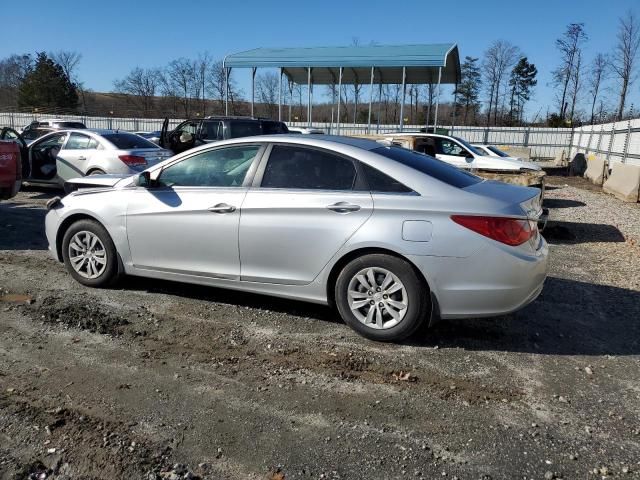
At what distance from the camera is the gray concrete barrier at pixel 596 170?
19155 millimetres

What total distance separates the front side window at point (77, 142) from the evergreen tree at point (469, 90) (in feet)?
156

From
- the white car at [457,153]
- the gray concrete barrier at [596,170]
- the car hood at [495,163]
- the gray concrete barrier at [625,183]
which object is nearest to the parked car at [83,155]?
the white car at [457,153]

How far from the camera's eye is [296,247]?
437 centimetres

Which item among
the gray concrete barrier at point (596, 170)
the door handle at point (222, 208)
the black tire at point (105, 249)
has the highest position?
the door handle at point (222, 208)

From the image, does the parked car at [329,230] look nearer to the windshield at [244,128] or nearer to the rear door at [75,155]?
the rear door at [75,155]

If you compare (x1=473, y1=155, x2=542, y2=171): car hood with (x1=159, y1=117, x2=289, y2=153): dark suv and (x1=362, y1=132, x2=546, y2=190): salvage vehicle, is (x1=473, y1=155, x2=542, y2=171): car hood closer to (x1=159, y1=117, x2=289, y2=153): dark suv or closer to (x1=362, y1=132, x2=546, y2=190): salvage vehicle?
(x1=362, y1=132, x2=546, y2=190): salvage vehicle

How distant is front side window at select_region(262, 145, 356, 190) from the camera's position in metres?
4.38

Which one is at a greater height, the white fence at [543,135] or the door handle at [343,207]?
the door handle at [343,207]

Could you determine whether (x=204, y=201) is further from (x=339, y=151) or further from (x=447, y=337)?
(x=447, y=337)

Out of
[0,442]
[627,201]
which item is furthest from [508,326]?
[627,201]

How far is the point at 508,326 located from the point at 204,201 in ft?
9.56

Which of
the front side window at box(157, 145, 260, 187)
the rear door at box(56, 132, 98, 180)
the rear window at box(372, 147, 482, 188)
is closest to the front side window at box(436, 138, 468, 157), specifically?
the rear door at box(56, 132, 98, 180)

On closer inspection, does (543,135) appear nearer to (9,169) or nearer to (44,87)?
(9,169)

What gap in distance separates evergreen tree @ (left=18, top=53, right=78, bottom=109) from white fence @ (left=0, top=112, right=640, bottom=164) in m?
19.9
